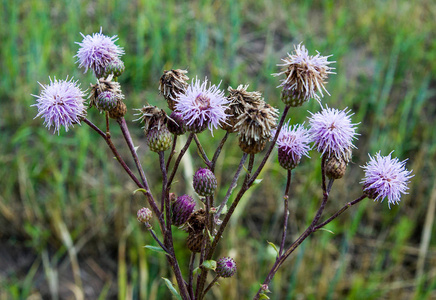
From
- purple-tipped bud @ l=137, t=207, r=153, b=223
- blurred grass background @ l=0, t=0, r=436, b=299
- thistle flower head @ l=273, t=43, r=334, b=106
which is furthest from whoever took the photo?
blurred grass background @ l=0, t=0, r=436, b=299

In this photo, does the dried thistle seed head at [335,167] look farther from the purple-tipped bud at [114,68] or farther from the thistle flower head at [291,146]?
the purple-tipped bud at [114,68]

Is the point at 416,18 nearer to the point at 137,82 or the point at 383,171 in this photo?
the point at 137,82

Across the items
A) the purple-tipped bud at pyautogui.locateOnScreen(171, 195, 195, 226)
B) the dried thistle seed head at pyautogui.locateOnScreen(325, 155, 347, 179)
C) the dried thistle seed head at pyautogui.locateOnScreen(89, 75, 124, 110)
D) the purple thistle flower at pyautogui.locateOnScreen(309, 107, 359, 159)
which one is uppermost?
the purple thistle flower at pyautogui.locateOnScreen(309, 107, 359, 159)

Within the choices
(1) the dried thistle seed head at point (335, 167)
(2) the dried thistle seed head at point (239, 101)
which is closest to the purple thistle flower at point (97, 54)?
(2) the dried thistle seed head at point (239, 101)

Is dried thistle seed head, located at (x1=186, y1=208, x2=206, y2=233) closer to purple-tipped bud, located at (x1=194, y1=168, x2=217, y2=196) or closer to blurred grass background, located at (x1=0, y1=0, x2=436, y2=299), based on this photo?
purple-tipped bud, located at (x1=194, y1=168, x2=217, y2=196)

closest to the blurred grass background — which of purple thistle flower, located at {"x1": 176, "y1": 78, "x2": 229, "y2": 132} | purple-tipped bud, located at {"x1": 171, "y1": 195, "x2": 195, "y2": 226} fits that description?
purple-tipped bud, located at {"x1": 171, "y1": 195, "x2": 195, "y2": 226}

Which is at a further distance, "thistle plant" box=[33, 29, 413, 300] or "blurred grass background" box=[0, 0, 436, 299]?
"blurred grass background" box=[0, 0, 436, 299]

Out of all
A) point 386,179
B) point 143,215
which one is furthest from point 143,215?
point 386,179
